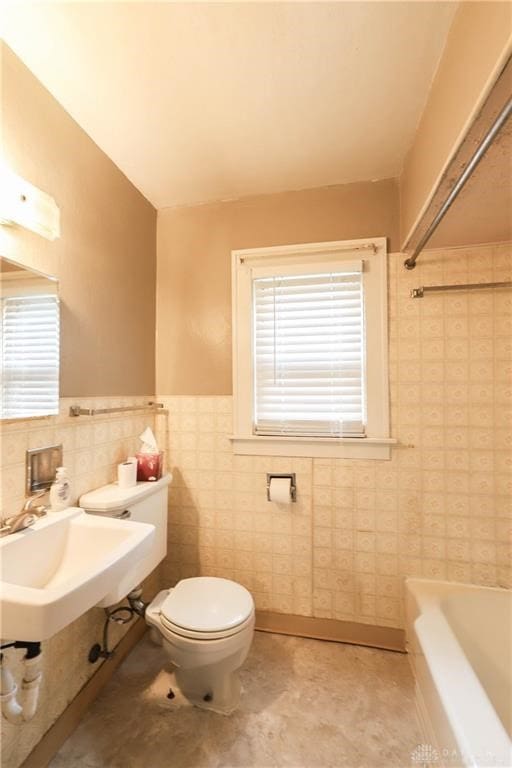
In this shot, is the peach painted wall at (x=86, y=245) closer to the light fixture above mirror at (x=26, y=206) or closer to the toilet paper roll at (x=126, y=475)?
the light fixture above mirror at (x=26, y=206)

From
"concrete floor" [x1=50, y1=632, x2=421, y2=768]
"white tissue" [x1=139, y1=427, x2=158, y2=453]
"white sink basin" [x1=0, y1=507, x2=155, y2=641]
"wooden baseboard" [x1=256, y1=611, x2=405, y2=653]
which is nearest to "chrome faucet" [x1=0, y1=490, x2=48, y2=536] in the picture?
"white sink basin" [x1=0, y1=507, x2=155, y2=641]

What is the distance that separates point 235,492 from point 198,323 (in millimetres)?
1004

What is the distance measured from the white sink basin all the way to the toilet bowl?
427 millimetres

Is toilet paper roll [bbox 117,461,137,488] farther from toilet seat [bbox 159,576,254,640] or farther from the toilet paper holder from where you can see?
the toilet paper holder

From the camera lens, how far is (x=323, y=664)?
61.6 inches

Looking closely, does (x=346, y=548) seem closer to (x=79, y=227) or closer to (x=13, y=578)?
(x=13, y=578)

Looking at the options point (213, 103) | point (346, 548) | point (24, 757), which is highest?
point (213, 103)

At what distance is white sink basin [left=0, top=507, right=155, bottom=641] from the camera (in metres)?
0.73

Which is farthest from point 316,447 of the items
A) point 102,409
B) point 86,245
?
point 86,245

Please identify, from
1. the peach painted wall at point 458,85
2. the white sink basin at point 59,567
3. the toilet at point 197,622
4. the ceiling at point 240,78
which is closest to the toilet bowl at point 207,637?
the toilet at point 197,622

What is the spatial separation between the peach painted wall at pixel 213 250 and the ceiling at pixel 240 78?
0.17 m

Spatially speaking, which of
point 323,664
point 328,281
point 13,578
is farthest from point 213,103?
point 323,664

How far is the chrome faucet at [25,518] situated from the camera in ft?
3.18

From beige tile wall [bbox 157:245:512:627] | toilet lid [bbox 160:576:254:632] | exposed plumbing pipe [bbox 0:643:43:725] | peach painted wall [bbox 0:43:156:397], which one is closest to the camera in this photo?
exposed plumbing pipe [bbox 0:643:43:725]
